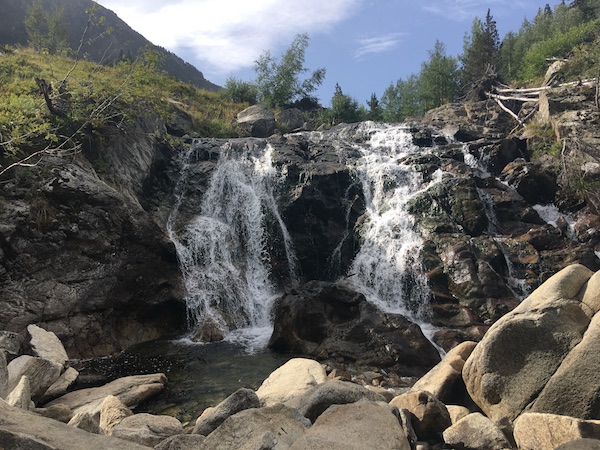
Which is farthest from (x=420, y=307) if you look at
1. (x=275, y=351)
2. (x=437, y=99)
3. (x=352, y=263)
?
(x=437, y=99)

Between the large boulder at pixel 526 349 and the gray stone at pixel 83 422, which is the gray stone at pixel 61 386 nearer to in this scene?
the gray stone at pixel 83 422

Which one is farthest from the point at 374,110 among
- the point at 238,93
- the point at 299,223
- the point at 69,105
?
the point at 69,105

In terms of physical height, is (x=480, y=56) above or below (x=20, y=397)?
above

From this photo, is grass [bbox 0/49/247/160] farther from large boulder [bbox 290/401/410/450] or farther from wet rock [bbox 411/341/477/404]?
wet rock [bbox 411/341/477/404]

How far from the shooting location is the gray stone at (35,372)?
809cm

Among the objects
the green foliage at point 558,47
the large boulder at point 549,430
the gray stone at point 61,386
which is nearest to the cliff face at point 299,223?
the gray stone at point 61,386

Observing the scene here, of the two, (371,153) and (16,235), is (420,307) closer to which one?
(371,153)

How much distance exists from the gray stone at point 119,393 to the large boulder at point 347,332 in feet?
15.3

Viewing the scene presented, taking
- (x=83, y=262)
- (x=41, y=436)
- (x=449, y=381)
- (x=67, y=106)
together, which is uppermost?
(x=67, y=106)

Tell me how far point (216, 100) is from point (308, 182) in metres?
25.7

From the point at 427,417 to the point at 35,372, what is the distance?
7.61 m

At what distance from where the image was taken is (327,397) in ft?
19.7

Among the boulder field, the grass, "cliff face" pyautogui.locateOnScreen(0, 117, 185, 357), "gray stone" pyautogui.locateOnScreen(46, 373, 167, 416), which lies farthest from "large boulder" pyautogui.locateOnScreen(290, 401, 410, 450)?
the grass

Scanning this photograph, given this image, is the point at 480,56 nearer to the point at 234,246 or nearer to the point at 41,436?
the point at 234,246
